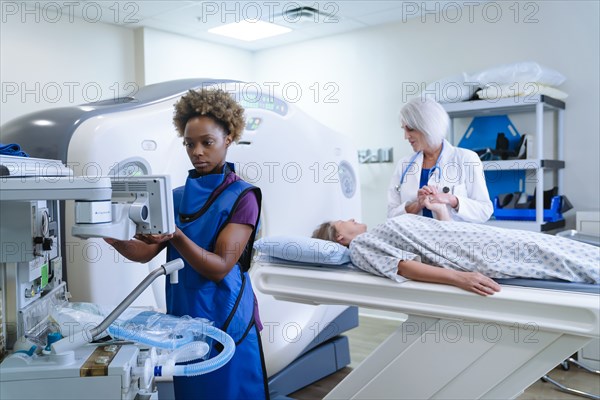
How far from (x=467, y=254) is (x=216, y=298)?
0.75 m

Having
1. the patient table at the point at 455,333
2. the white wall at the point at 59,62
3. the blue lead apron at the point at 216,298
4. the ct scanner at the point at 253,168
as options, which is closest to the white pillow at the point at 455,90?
the ct scanner at the point at 253,168

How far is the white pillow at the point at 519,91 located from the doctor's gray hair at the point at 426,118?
1084 millimetres

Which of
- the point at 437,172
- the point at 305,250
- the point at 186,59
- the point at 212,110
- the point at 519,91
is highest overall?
the point at 186,59

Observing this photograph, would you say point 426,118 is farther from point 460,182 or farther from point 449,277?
point 449,277

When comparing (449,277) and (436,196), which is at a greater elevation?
(436,196)

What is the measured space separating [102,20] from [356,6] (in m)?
1.69

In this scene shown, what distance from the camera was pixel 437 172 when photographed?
218 cm

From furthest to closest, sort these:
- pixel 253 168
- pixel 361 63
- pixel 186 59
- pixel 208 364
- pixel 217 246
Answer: pixel 186 59 → pixel 361 63 → pixel 253 168 → pixel 217 246 → pixel 208 364

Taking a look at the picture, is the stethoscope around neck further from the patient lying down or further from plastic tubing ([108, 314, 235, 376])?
plastic tubing ([108, 314, 235, 376])

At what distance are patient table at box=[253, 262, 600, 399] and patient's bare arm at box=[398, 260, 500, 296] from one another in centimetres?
2

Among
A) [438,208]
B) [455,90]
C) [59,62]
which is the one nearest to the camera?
[438,208]

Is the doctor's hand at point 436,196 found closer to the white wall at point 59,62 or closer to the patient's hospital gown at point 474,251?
the patient's hospital gown at point 474,251

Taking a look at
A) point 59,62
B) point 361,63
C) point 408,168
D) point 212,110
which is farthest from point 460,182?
point 59,62

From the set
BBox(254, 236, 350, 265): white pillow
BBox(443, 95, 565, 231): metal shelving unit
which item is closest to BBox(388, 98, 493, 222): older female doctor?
BBox(254, 236, 350, 265): white pillow
